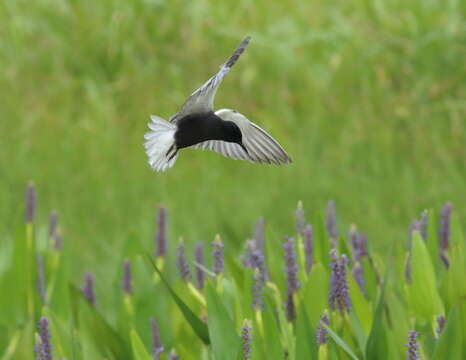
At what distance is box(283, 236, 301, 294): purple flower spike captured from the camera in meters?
2.23

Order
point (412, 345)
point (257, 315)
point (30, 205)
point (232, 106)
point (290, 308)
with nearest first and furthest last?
point (412, 345) → point (257, 315) → point (290, 308) → point (30, 205) → point (232, 106)

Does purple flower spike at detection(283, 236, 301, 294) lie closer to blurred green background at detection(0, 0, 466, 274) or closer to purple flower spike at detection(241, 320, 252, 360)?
purple flower spike at detection(241, 320, 252, 360)

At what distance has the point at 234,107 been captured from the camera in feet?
19.1

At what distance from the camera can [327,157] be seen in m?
5.50

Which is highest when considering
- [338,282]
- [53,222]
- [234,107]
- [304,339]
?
[234,107]

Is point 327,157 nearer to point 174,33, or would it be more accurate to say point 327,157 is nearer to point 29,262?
point 174,33

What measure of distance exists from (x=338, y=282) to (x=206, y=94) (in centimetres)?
90

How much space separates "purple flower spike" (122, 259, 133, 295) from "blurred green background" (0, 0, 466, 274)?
5.15 feet

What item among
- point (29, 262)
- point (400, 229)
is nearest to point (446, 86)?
point (400, 229)

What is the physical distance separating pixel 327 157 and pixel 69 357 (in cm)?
337

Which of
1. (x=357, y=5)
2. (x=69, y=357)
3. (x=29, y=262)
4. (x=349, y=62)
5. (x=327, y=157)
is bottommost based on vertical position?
(x=69, y=357)

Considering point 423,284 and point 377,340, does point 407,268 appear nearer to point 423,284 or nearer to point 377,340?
point 423,284

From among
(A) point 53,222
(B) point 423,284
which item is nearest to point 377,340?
(B) point 423,284

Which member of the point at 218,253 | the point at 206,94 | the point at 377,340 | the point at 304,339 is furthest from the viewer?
the point at 218,253
